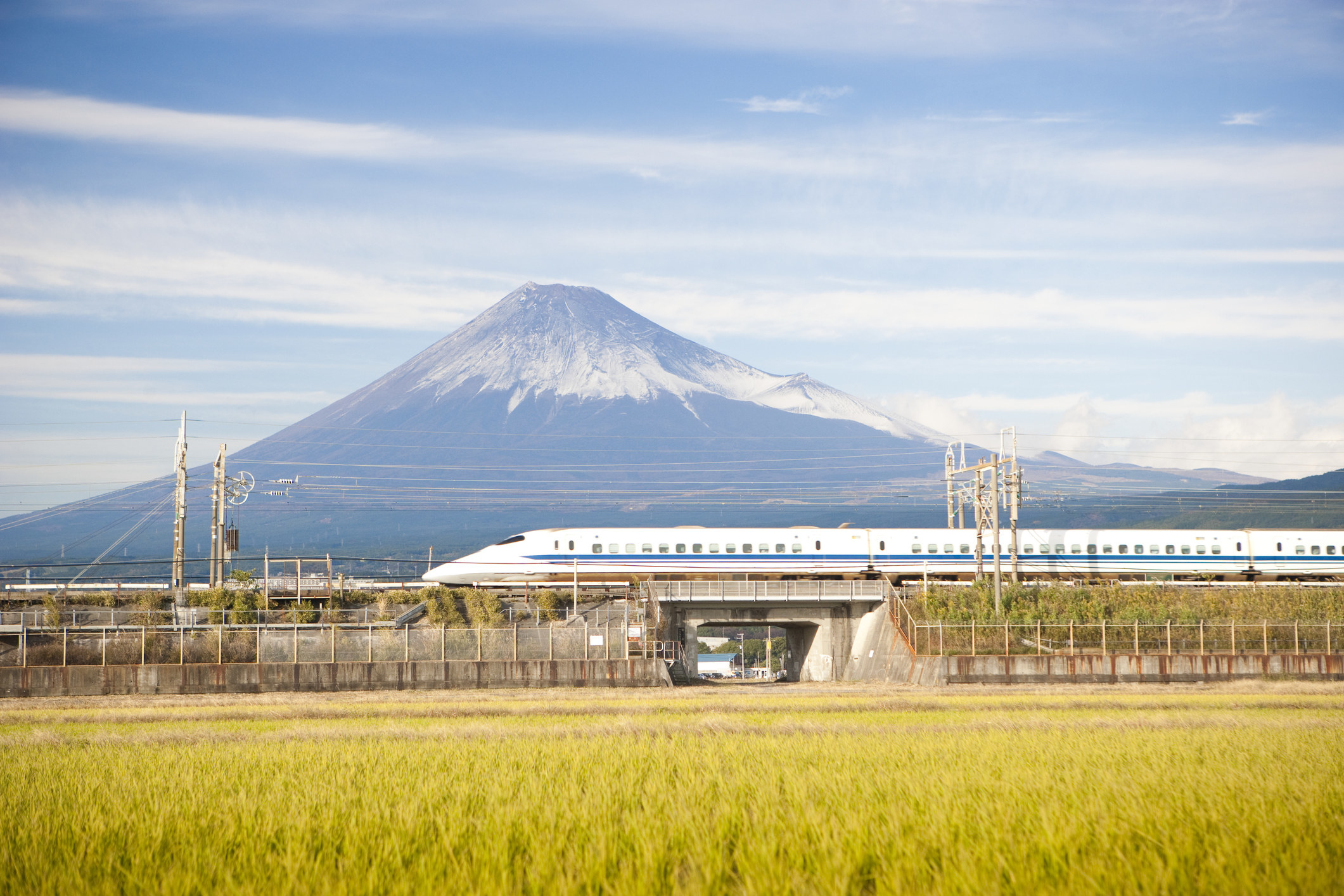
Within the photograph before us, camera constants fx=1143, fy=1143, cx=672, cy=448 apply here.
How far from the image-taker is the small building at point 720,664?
150 m

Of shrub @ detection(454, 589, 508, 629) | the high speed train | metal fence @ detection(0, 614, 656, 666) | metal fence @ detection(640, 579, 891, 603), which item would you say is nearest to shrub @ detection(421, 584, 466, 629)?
shrub @ detection(454, 589, 508, 629)

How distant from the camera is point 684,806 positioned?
41.9 ft

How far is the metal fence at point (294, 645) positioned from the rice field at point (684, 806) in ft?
45.2

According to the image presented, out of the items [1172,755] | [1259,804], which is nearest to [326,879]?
[1259,804]

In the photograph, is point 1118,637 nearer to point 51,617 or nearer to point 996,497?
point 996,497

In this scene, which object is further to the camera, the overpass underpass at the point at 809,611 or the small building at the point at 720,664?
the small building at the point at 720,664

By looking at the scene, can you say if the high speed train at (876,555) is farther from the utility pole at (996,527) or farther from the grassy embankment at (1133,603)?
the utility pole at (996,527)

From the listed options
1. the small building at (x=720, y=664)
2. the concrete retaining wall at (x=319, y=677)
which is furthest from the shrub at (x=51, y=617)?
the small building at (x=720, y=664)

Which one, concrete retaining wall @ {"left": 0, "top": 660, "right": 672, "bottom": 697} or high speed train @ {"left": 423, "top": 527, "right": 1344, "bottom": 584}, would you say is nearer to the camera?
concrete retaining wall @ {"left": 0, "top": 660, "right": 672, "bottom": 697}

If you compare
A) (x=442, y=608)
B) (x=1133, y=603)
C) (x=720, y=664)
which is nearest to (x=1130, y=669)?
(x=1133, y=603)

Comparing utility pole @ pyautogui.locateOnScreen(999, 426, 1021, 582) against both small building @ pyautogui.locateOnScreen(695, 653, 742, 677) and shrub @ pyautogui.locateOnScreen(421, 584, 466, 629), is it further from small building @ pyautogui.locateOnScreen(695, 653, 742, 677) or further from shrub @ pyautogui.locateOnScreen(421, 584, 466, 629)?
small building @ pyautogui.locateOnScreen(695, 653, 742, 677)

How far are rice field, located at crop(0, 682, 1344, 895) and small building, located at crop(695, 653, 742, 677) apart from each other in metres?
122

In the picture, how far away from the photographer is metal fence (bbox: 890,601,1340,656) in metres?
44.0

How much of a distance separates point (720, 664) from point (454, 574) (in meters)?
108
